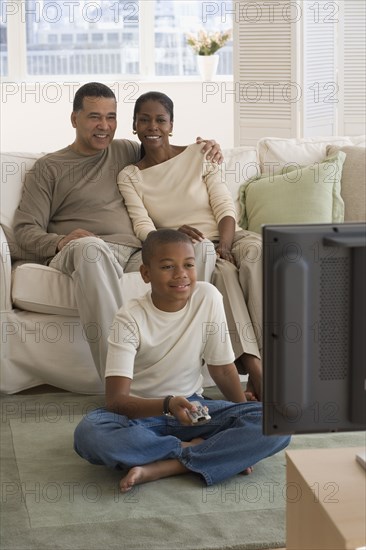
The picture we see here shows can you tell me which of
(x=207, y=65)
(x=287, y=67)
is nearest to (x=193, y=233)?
(x=287, y=67)

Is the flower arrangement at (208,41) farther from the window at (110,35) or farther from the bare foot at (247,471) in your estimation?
the bare foot at (247,471)

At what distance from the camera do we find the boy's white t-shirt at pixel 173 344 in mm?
2832

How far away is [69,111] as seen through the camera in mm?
7754

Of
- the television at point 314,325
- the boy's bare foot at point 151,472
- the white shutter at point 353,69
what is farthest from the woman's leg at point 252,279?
the white shutter at point 353,69

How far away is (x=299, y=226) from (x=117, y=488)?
146 centimetres

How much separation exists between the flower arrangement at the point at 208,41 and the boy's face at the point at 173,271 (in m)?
5.46

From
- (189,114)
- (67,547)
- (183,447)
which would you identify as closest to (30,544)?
(67,547)

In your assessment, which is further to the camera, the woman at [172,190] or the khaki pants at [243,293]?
the woman at [172,190]

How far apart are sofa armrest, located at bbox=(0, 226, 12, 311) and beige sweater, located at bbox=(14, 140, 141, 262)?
0.13 meters

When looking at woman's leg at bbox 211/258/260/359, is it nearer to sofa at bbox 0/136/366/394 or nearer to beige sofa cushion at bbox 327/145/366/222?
sofa at bbox 0/136/366/394

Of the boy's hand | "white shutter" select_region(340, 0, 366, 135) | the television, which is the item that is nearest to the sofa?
the boy's hand

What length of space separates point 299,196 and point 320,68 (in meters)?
1.83

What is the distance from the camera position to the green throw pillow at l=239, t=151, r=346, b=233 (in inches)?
153

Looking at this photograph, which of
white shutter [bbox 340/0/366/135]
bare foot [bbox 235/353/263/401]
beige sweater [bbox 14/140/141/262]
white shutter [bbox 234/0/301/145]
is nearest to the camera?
bare foot [bbox 235/353/263/401]
